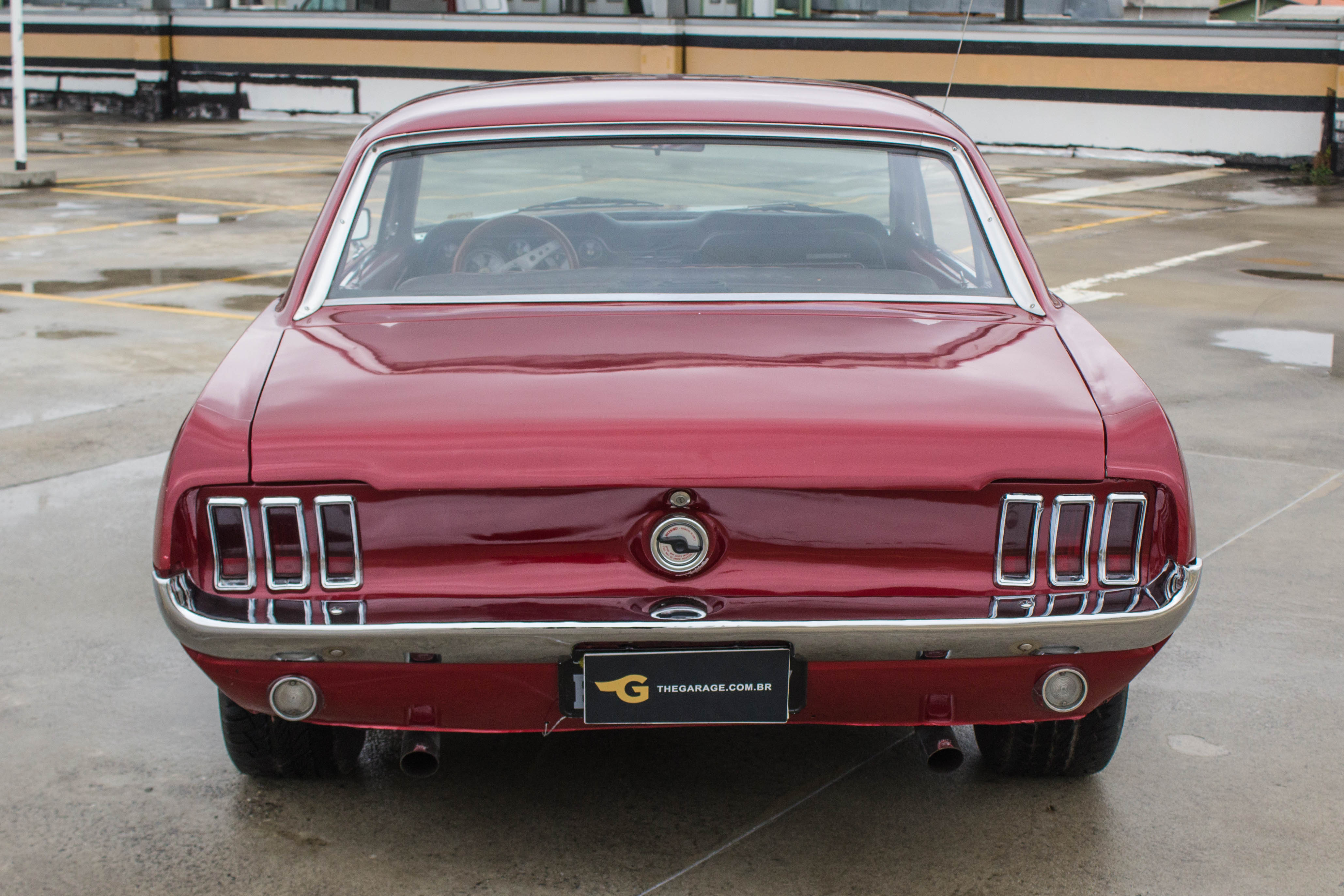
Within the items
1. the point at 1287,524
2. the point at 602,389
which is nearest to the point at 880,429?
the point at 602,389

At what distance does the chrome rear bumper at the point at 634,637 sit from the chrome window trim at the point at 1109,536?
88 millimetres

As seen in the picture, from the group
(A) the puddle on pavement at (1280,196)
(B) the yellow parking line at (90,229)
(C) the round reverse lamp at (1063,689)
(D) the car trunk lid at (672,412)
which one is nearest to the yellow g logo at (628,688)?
(D) the car trunk lid at (672,412)

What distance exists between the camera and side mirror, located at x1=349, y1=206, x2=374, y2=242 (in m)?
3.28

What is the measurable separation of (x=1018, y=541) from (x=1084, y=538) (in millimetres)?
117

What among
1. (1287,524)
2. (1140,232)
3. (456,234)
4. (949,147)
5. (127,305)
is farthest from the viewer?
(1140,232)

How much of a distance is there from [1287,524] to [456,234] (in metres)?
3.06

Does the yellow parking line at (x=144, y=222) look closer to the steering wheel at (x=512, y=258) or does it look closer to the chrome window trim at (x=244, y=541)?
the steering wheel at (x=512, y=258)

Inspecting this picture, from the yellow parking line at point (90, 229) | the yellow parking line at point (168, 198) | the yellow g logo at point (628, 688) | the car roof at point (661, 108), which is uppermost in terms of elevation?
the car roof at point (661, 108)

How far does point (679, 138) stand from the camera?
10.6ft

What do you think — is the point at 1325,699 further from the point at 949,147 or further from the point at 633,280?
the point at 633,280

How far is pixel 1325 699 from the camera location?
3545 mm

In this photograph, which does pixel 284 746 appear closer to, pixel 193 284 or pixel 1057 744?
pixel 1057 744

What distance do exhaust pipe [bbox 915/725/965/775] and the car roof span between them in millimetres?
1408

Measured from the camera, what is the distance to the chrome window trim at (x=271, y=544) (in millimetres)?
2389
